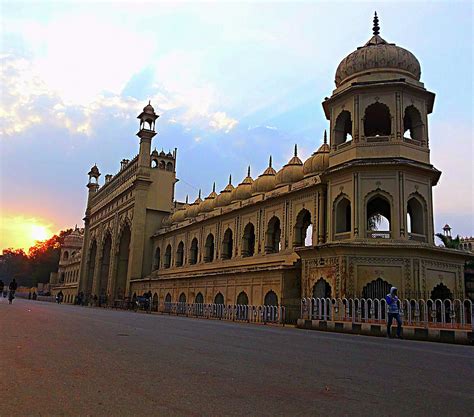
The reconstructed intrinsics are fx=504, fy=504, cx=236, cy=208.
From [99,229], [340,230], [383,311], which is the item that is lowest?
[383,311]

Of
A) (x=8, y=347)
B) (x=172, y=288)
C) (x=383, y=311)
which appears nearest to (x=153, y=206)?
(x=172, y=288)

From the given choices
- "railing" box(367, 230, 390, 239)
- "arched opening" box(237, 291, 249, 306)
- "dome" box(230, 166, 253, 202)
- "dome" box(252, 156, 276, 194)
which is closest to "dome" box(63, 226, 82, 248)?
"dome" box(230, 166, 253, 202)

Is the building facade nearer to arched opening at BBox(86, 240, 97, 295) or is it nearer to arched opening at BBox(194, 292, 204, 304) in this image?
arched opening at BBox(194, 292, 204, 304)

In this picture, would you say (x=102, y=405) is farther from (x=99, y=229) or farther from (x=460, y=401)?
(x=99, y=229)

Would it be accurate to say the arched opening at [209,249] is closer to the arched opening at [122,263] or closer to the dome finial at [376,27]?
the arched opening at [122,263]

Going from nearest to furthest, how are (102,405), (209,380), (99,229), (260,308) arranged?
(102,405)
(209,380)
(260,308)
(99,229)

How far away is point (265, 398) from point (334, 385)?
1.10 meters

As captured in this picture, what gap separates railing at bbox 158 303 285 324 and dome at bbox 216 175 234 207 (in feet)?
27.9

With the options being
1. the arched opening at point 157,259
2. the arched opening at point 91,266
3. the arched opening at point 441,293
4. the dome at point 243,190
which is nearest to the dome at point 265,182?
the dome at point 243,190

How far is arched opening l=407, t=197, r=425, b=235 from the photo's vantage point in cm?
2083

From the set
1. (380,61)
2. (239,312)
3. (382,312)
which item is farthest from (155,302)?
(380,61)

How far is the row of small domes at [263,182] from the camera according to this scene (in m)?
25.0

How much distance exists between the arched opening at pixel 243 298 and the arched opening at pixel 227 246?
246 inches

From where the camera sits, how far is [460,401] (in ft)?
15.4
